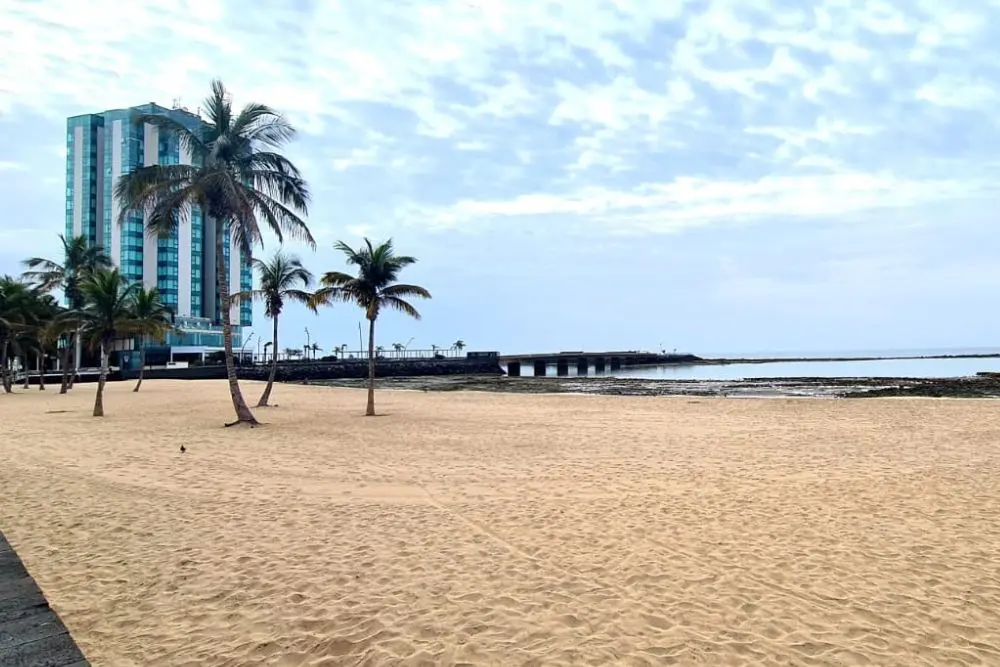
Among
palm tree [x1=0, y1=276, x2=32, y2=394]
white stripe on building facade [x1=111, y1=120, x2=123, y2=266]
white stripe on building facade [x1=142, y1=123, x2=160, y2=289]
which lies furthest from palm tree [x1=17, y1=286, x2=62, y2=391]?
white stripe on building facade [x1=111, y1=120, x2=123, y2=266]

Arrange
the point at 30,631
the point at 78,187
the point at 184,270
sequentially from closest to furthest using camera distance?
the point at 30,631, the point at 78,187, the point at 184,270

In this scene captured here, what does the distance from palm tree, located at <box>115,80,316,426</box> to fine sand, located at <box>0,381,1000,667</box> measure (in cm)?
703

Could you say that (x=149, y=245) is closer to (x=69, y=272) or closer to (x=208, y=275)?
(x=208, y=275)

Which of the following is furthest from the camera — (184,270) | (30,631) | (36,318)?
(184,270)

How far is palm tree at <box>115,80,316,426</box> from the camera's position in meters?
16.9

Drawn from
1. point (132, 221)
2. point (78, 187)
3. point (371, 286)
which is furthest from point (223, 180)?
point (78, 187)

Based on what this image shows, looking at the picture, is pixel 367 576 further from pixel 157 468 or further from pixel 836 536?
pixel 157 468

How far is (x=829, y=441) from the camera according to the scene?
1359 cm

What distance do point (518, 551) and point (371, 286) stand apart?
16.8 meters

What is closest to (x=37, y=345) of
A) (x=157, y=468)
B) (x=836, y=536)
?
(x=157, y=468)

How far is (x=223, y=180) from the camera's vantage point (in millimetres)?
16875

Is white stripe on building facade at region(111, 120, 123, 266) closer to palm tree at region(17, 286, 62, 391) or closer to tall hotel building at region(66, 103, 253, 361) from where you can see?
tall hotel building at region(66, 103, 253, 361)

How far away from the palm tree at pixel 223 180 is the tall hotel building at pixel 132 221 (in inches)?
2603

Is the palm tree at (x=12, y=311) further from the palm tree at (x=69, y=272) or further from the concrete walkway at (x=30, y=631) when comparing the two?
the concrete walkway at (x=30, y=631)
